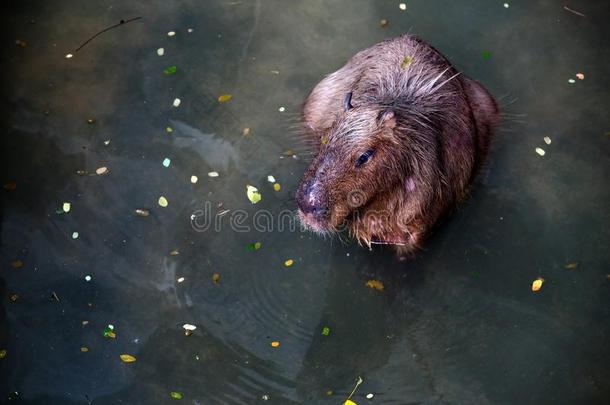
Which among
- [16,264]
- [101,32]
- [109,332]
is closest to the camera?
[109,332]

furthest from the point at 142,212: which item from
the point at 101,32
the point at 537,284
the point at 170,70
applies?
the point at 537,284

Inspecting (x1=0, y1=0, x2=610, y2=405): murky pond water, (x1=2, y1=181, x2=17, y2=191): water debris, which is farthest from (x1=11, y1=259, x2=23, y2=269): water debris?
(x1=2, y1=181, x2=17, y2=191): water debris

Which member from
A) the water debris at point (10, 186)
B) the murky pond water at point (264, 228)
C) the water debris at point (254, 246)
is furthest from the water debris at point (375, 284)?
the water debris at point (10, 186)

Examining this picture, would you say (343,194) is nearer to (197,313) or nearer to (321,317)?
(321,317)

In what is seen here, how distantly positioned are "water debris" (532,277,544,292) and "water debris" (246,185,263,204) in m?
2.46

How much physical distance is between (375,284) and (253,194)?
136 cm

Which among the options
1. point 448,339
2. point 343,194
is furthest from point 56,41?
point 448,339

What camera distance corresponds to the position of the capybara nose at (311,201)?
4763 millimetres

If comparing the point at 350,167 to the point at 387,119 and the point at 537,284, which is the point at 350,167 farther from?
the point at 537,284

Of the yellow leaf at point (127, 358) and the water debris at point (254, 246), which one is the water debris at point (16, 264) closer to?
the yellow leaf at point (127, 358)

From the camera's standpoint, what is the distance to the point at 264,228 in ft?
18.9

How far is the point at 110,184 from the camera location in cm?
593

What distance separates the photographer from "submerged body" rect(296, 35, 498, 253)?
15.8 feet

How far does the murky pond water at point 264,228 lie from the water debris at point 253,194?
0.20ft
